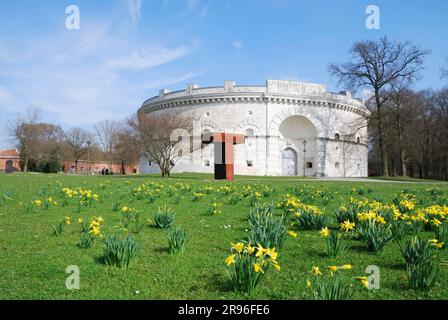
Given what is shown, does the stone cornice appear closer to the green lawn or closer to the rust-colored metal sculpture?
the rust-colored metal sculpture

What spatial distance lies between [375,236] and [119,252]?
3.10 metres

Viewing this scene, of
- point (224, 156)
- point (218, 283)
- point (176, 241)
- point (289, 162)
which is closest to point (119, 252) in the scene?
point (176, 241)

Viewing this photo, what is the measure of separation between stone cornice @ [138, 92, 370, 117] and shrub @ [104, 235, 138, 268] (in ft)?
132

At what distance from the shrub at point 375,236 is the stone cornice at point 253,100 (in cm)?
3918

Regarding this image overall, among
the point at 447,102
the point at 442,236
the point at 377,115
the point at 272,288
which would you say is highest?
the point at 447,102

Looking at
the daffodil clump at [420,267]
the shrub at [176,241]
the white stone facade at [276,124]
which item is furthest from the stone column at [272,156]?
the daffodil clump at [420,267]

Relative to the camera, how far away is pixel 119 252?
381 cm

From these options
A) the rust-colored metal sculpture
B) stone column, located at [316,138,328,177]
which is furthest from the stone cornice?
the rust-colored metal sculpture

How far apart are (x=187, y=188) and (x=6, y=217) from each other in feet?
21.7

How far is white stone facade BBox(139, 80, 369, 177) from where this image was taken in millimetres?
43312

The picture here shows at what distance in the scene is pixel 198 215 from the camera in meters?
7.66

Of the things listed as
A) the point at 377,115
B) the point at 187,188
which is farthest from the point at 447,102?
the point at 187,188
